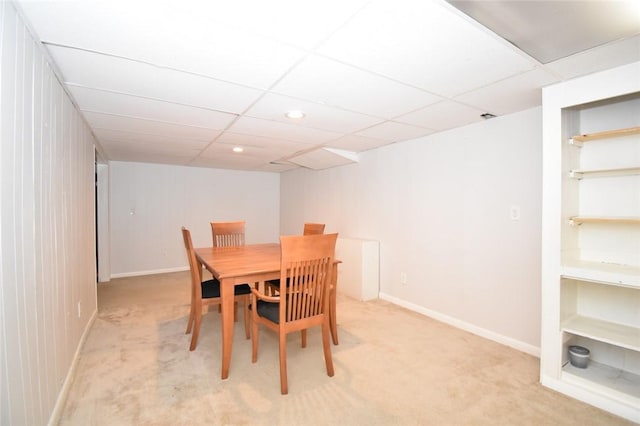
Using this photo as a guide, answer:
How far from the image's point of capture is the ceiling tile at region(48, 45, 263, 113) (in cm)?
167

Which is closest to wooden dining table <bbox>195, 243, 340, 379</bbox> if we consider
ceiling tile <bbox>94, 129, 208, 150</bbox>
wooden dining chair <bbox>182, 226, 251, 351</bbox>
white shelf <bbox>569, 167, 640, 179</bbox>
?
wooden dining chair <bbox>182, 226, 251, 351</bbox>

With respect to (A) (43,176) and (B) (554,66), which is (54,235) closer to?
(A) (43,176)

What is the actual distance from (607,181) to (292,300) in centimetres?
237

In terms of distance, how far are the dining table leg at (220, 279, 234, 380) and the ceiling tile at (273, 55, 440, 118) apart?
1.47 metres

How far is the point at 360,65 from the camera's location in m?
1.73

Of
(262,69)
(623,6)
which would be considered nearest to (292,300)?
(262,69)

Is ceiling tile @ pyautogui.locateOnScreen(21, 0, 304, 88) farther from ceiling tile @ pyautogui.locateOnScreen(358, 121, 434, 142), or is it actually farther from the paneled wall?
ceiling tile @ pyautogui.locateOnScreen(358, 121, 434, 142)

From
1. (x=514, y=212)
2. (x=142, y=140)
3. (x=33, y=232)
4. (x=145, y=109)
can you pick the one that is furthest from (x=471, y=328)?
(x=142, y=140)

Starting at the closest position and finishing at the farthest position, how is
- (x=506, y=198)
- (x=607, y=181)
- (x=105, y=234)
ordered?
(x=607, y=181), (x=506, y=198), (x=105, y=234)

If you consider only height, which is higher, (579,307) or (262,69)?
(262,69)

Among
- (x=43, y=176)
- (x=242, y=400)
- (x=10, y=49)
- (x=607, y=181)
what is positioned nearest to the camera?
(x=10, y=49)

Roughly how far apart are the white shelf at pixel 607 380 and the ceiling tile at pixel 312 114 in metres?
2.40

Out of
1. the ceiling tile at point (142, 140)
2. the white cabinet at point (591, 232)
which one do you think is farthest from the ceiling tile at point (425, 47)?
the ceiling tile at point (142, 140)

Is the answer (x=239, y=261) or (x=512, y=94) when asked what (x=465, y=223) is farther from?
(x=239, y=261)
